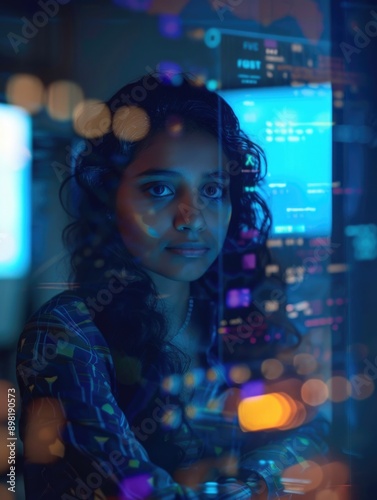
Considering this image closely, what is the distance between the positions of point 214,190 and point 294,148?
8.1 inches

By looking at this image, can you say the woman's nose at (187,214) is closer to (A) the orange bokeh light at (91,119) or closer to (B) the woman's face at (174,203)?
(B) the woman's face at (174,203)

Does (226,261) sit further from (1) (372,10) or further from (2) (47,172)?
(1) (372,10)

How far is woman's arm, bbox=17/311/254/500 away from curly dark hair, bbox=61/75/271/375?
0.09 metres

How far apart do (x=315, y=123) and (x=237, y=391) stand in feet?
1.91

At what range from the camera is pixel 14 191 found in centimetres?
128

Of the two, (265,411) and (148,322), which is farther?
(265,411)

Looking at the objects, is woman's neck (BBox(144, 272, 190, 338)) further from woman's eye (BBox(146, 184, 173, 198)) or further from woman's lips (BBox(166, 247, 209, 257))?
woman's eye (BBox(146, 184, 173, 198))

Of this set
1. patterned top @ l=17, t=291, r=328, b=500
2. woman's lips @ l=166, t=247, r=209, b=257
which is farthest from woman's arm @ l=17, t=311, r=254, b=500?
woman's lips @ l=166, t=247, r=209, b=257

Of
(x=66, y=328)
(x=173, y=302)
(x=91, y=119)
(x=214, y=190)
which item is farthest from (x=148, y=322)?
(x=91, y=119)

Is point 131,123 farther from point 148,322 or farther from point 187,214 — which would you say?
point 148,322

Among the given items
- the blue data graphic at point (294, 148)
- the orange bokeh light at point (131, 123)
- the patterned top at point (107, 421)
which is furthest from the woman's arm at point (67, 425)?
the blue data graphic at point (294, 148)

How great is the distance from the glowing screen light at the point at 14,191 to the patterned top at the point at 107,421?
0.34ft

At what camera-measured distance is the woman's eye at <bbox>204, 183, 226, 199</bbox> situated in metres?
1.43

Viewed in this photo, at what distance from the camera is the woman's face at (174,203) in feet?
4.56
